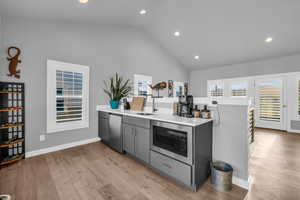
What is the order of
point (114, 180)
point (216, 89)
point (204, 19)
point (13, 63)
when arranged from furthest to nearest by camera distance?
1. point (216, 89)
2. point (204, 19)
3. point (13, 63)
4. point (114, 180)

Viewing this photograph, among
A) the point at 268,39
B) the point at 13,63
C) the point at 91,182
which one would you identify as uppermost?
the point at 268,39

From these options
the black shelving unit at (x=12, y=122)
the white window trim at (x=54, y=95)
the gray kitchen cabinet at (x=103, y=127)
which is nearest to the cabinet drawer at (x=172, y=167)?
the gray kitchen cabinet at (x=103, y=127)

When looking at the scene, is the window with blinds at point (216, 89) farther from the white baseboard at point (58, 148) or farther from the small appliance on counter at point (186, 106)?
the white baseboard at point (58, 148)

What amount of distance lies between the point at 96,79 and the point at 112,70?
58 cm

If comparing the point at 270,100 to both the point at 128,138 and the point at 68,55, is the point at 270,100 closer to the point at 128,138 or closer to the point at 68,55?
the point at 128,138

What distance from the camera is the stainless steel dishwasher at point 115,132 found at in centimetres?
276

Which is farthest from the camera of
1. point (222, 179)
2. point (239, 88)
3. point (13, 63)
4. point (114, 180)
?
point (239, 88)

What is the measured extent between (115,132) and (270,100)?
5894 millimetres

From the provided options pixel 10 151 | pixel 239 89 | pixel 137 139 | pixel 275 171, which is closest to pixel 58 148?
pixel 10 151

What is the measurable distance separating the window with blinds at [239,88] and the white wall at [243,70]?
37 centimetres

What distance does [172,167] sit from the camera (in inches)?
72.1

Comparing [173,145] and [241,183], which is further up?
[173,145]

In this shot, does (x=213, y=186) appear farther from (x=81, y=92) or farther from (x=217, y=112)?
(x=81, y=92)

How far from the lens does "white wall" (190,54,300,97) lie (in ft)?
15.4
